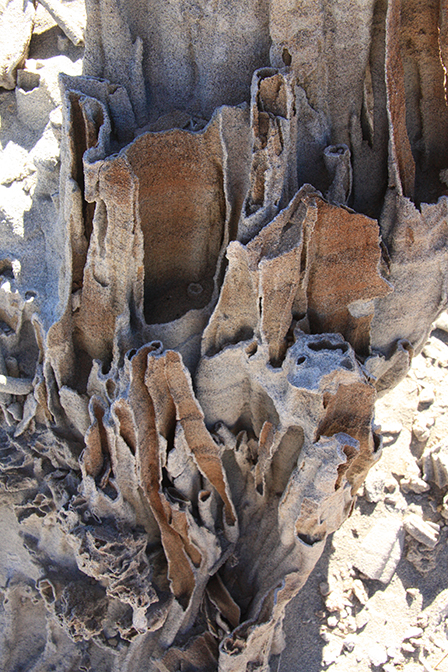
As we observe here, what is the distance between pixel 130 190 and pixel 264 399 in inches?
55.6

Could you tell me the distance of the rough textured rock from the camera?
113 inches

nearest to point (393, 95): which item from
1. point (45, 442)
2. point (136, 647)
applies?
point (45, 442)

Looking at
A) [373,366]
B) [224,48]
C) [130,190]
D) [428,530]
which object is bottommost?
[428,530]

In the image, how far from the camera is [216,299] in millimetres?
3203

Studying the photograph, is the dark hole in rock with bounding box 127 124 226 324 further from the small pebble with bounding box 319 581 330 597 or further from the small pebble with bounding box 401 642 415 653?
the small pebble with bounding box 401 642 415 653

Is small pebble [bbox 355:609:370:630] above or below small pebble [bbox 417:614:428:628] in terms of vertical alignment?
below

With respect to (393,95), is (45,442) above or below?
below

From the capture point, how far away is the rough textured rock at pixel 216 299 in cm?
287

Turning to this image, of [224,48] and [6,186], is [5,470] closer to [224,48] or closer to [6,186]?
[6,186]

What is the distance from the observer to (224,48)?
3021mm

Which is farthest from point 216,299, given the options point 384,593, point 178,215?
point 384,593

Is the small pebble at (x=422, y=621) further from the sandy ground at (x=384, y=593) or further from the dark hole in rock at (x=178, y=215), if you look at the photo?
the dark hole in rock at (x=178, y=215)

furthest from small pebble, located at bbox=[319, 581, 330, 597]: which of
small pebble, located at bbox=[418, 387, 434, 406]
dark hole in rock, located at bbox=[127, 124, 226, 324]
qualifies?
dark hole in rock, located at bbox=[127, 124, 226, 324]

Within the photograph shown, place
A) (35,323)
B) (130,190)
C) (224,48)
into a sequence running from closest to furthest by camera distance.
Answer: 1. (130,190)
2. (224,48)
3. (35,323)
